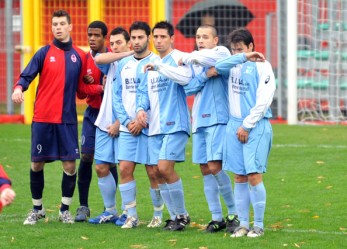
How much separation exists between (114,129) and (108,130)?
0.09 m

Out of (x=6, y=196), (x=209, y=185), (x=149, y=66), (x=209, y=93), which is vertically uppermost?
(x=149, y=66)

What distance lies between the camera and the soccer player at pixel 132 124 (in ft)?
33.3

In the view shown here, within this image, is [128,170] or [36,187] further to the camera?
[36,187]

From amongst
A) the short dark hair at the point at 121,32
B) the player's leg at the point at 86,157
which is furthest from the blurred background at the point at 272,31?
the short dark hair at the point at 121,32

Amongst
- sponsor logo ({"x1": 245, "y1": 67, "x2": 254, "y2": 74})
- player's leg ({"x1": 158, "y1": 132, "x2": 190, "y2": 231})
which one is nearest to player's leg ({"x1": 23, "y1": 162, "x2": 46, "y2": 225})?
player's leg ({"x1": 158, "y1": 132, "x2": 190, "y2": 231})

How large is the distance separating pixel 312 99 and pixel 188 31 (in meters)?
2.70

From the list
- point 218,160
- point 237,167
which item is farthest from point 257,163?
point 218,160

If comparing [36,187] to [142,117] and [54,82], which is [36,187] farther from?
[142,117]

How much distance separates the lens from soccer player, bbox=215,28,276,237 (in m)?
9.31

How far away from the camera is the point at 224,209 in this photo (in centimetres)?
1148

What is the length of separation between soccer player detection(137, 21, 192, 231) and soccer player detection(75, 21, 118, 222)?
79 centimetres

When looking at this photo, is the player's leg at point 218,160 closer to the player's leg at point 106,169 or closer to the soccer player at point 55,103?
the player's leg at point 106,169

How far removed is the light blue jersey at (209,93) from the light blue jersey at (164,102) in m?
0.12

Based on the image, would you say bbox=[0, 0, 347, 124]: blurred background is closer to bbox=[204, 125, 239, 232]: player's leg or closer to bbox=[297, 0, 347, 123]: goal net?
bbox=[297, 0, 347, 123]: goal net
